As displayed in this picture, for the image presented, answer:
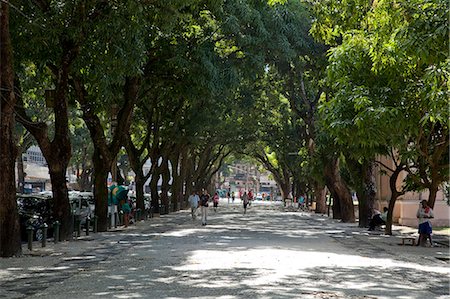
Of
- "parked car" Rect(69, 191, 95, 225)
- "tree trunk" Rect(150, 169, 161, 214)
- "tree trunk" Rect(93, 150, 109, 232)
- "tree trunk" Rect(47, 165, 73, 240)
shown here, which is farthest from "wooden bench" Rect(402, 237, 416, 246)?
"tree trunk" Rect(150, 169, 161, 214)

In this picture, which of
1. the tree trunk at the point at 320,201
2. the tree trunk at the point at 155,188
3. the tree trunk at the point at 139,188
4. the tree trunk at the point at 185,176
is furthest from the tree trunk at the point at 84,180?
the tree trunk at the point at 139,188

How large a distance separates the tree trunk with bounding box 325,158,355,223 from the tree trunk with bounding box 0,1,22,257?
20.2m

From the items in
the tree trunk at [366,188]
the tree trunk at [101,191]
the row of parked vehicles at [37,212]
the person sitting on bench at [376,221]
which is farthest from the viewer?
the tree trunk at [366,188]

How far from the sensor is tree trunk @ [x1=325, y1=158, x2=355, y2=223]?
105 feet

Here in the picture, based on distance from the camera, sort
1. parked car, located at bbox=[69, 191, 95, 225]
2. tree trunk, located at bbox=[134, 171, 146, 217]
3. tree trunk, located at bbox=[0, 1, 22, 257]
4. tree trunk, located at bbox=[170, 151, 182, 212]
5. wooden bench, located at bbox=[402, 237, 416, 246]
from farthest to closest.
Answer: tree trunk, located at bbox=[170, 151, 182, 212]
tree trunk, located at bbox=[134, 171, 146, 217]
parked car, located at bbox=[69, 191, 95, 225]
wooden bench, located at bbox=[402, 237, 416, 246]
tree trunk, located at bbox=[0, 1, 22, 257]

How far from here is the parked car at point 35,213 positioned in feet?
63.9

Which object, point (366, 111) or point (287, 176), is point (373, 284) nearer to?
point (366, 111)

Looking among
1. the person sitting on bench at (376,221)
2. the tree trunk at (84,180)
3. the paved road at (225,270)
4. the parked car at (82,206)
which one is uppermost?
the tree trunk at (84,180)

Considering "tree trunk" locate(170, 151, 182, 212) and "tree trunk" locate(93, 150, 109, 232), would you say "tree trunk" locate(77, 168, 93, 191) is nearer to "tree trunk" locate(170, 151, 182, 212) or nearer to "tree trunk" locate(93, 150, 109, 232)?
"tree trunk" locate(170, 151, 182, 212)

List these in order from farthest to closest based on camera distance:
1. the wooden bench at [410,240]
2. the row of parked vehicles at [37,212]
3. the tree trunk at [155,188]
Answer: the tree trunk at [155,188] → the wooden bench at [410,240] → the row of parked vehicles at [37,212]

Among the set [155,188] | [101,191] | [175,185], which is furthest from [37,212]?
[175,185]

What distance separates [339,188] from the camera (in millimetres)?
31969

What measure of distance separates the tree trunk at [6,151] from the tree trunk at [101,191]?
920 centimetres

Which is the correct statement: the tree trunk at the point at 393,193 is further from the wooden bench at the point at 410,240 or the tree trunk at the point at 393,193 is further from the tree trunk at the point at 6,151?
the tree trunk at the point at 6,151
